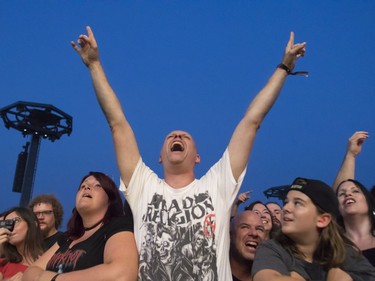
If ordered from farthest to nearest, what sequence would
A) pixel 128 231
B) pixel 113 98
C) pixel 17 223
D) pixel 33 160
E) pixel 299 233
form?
1. pixel 33 160
2. pixel 17 223
3. pixel 113 98
4. pixel 128 231
5. pixel 299 233

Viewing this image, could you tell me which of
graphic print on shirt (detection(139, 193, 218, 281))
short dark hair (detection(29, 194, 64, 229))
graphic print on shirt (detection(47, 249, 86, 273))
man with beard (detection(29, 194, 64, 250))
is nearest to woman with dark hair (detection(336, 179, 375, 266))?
graphic print on shirt (detection(139, 193, 218, 281))

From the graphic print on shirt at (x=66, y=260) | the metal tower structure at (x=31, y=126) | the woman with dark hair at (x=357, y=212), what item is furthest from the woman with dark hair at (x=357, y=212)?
the metal tower structure at (x=31, y=126)

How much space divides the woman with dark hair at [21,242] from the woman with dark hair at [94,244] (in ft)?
3.10

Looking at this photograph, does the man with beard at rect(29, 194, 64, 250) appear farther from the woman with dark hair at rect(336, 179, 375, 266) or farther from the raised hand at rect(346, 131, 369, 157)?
the raised hand at rect(346, 131, 369, 157)

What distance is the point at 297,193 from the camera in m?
2.94

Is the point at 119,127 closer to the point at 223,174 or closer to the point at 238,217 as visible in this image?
the point at 223,174

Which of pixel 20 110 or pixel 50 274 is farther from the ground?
pixel 20 110

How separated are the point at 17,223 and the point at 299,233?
2.83 metres

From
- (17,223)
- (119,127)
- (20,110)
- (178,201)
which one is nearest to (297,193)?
(178,201)

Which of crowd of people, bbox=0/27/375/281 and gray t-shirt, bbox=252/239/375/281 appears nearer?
gray t-shirt, bbox=252/239/375/281

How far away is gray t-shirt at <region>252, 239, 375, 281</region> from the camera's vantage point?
262 cm

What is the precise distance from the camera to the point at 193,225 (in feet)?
9.27

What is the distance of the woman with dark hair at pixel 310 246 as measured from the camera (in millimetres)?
2629

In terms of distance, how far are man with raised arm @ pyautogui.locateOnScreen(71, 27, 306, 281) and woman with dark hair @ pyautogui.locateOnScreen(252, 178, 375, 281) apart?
35cm
